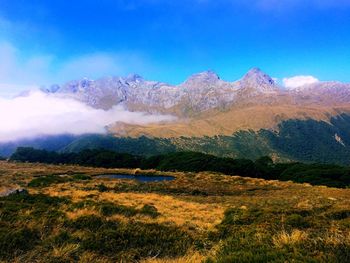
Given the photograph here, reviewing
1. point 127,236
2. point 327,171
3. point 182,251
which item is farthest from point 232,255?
point 327,171

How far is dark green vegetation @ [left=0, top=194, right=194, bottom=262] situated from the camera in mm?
11359

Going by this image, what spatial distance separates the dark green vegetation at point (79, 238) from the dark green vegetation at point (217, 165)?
71.3m

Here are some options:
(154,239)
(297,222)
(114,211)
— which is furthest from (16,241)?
(297,222)

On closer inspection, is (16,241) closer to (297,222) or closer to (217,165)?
(297,222)

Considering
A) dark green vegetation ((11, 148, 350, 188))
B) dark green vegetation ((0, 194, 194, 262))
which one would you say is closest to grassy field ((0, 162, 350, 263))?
dark green vegetation ((0, 194, 194, 262))

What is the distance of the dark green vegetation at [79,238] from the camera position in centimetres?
1136

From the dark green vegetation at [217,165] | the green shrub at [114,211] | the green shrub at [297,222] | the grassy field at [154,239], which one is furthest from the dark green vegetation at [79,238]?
the dark green vegetation at [217,165]

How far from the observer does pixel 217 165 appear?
10794 centimetres

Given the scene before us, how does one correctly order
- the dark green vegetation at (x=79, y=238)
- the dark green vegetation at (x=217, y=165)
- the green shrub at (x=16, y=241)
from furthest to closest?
the dark green vegetation at (x=217, y=165)
the dark green vegetation at (x=79, y=238)
the green shrub at (x=16, y=241)

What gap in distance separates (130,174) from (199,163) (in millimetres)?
34875

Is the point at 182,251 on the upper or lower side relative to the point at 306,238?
lower

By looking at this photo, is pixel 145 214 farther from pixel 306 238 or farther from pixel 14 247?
pixel 306 238

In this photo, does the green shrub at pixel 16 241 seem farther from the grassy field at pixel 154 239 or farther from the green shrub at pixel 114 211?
the green shrub at pixel 114 211

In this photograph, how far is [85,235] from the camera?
12.9m
